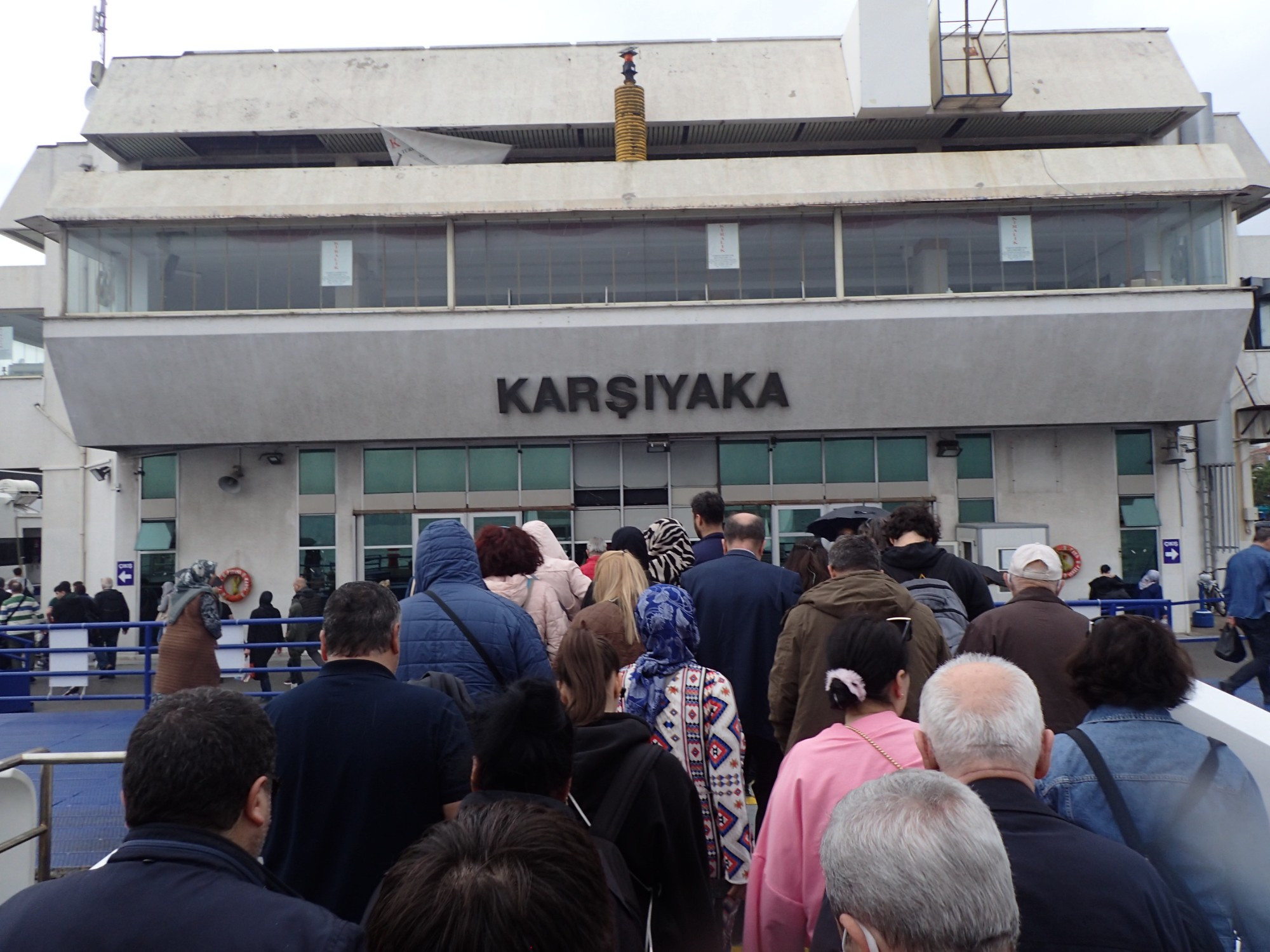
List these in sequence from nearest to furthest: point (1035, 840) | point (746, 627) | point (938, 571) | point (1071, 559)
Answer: point (1035, 840) < point (746, 627) < point (938, 571) < point (1071, 559)

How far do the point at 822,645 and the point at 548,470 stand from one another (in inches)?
526

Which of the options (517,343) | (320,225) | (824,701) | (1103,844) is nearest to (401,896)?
(1103,844)

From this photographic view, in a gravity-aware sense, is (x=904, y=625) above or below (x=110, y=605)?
above

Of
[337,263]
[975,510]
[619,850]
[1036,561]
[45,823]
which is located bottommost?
[45,823]

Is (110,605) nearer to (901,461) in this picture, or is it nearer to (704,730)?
(901,461)

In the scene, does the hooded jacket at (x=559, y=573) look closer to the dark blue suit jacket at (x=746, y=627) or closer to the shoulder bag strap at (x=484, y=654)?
the dark blue suit jacket at (x=746, y=627)

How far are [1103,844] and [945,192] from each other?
15.4m

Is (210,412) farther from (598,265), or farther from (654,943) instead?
(654,943)

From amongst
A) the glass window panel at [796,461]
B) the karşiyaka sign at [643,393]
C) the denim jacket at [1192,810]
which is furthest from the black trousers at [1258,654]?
the glass window panel at [796,461]

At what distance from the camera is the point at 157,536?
680 inches

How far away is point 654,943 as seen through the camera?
2.82m

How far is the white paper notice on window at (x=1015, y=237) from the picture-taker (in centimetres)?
1605

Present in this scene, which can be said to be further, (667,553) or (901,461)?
(901,461)

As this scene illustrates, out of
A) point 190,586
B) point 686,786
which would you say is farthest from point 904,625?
point 190,586
